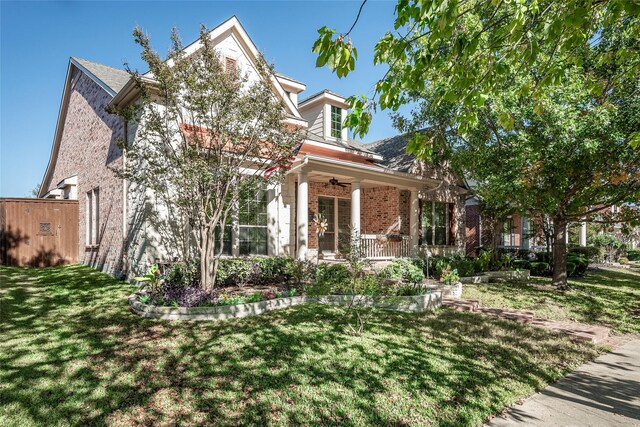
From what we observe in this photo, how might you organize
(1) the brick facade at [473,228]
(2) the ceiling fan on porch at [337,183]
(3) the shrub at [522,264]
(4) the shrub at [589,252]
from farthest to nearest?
(1) the brick facade at [473,228] < (4) the shrub at [589,252] < (3) the shrub at [522,264] < (2) the ceiling fan on porch at [337,183]

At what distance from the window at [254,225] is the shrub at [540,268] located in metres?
13.3

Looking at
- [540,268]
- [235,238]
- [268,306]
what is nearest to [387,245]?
[235,238]

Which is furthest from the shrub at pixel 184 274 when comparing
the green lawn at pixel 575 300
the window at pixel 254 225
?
the green lawn at pixel 575 300

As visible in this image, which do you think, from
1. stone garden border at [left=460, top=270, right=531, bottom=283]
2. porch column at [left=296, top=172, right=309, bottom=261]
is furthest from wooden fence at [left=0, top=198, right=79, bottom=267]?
stone garden border at [left=460, top=270, right=531, bottom=283]

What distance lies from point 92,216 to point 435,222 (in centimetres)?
1475

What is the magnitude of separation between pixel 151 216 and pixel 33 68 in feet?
20.6

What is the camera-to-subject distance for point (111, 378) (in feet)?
14.2

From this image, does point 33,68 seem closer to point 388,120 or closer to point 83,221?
point 83,221

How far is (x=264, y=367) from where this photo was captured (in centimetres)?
479

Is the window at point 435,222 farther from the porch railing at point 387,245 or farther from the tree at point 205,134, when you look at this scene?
the tree at point 205,134

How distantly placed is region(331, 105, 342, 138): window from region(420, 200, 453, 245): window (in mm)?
5135

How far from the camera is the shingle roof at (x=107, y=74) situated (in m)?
12.5

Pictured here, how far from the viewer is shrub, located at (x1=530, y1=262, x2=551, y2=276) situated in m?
17.0

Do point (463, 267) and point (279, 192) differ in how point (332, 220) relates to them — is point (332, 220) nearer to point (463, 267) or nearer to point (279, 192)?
point (279, 192)
